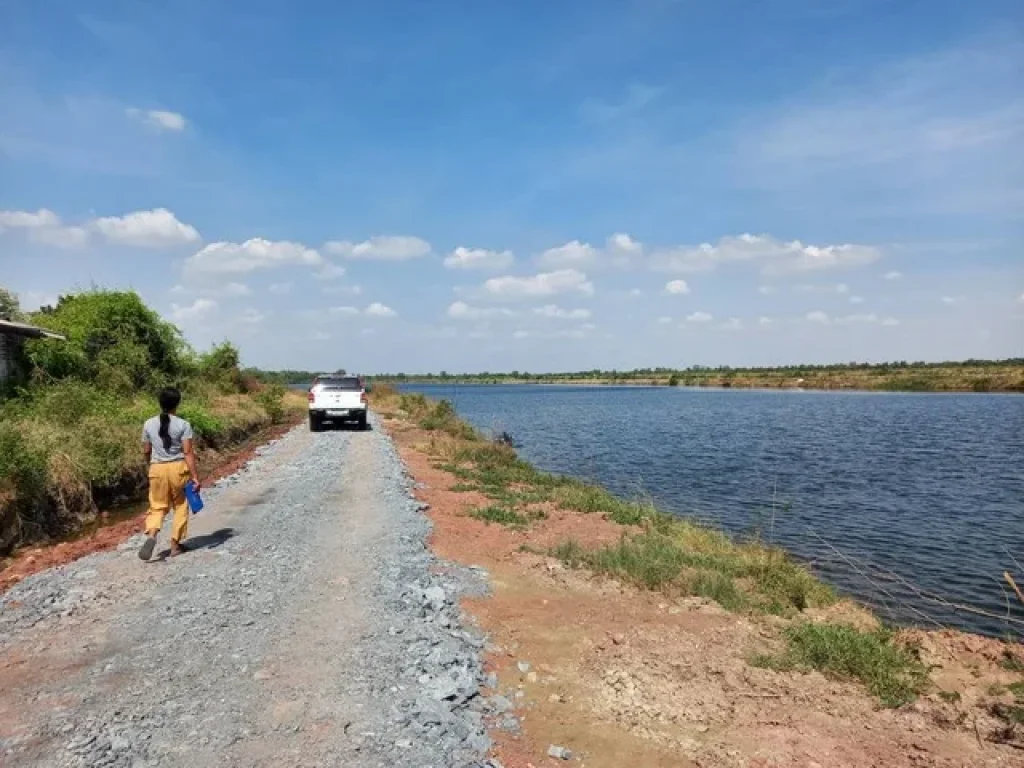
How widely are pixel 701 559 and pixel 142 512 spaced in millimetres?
10592

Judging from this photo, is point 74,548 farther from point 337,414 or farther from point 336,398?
point 337,414

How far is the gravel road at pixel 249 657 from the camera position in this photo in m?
4.61

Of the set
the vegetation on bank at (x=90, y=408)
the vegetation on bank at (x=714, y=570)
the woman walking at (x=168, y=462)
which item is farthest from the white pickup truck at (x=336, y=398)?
the woman walking at (x=168, y=462)

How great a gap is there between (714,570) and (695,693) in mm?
3937

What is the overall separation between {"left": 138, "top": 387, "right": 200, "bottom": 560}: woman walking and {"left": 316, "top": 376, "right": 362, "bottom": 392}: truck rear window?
17715 millimetres

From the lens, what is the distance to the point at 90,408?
Answer: 1736cm

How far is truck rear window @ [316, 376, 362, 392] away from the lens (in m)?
26.9

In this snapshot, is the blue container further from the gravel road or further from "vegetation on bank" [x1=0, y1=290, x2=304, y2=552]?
"vegetation on bank" [x1=0, y1=290, x2=304, y2=552]

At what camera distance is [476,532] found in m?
11.5

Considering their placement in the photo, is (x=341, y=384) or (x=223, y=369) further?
(x=223, y=369)

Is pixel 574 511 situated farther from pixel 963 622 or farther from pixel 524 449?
pixel 524 449

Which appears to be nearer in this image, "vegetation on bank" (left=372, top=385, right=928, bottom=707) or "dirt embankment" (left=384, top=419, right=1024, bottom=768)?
"dirt embankment" (left=384, top=419, right=1024, bottom=768)

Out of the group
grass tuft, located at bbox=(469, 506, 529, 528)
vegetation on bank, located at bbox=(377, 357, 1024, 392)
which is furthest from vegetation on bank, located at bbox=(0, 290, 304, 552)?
vegetation on bank, located at bbox=(377, 357, 1024, 392)

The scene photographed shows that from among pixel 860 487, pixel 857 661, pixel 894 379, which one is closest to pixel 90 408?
pixel 857 661
